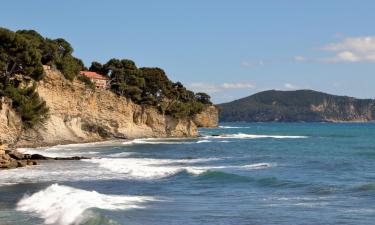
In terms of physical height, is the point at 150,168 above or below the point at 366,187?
above

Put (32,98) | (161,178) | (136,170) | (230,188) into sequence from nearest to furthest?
(230,188) < (161,178) < (136,170) < (32,98)

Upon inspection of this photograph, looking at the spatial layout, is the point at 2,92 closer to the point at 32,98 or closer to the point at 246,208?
the point at 32,98

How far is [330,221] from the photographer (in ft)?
57.0

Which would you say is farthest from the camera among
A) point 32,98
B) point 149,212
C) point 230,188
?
point 32,98

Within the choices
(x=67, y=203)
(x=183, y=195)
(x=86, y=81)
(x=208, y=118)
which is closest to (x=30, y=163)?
(x=183, y=195)

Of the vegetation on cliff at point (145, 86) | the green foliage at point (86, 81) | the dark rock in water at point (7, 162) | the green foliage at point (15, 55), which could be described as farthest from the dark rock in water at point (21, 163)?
the vegetation on cliff at point (145, 86)

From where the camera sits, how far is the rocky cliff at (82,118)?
55.3 meters

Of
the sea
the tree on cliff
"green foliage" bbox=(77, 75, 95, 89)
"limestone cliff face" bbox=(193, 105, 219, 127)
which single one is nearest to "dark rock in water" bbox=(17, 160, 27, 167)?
the sea

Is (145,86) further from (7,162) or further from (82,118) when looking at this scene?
(7,162)

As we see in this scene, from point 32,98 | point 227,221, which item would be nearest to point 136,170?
point 227,221

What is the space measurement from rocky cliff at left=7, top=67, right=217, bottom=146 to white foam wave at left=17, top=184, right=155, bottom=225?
26.7 metres

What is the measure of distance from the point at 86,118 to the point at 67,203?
48.3 metres

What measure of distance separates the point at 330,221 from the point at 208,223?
369 centimetres

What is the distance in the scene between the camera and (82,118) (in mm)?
66812
